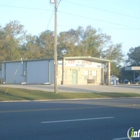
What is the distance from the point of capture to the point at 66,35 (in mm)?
78812

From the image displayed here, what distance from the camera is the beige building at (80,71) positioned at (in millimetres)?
50688

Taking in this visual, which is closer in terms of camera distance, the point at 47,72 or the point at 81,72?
A: the point at 47,72

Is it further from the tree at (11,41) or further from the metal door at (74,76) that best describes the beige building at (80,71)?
the tree at (11,41)

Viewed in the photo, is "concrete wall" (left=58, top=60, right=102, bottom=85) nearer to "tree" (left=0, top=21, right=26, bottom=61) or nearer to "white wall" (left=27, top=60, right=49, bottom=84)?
"white wall" (left=27, top=60, right=49, bottom=84)

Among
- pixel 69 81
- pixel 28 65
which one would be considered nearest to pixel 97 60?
pixel 69 81

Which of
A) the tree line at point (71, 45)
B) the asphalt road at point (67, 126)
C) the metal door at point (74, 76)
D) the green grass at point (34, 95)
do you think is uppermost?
the tree line at point (71, 45)

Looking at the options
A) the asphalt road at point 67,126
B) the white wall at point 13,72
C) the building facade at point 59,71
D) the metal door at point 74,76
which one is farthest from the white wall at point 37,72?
the asphalt road at point 67,126

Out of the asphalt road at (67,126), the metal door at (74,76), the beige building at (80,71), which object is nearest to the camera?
Result: the asphalt road at (67,126)

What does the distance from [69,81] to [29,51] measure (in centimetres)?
3041

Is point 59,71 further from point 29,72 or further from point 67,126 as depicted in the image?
point 67,126

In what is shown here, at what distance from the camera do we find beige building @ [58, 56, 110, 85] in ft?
166

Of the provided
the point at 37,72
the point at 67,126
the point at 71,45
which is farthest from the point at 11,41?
the point at 67,126

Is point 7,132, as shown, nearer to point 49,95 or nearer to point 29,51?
point 49,95

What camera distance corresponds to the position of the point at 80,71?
5359 centimetres
